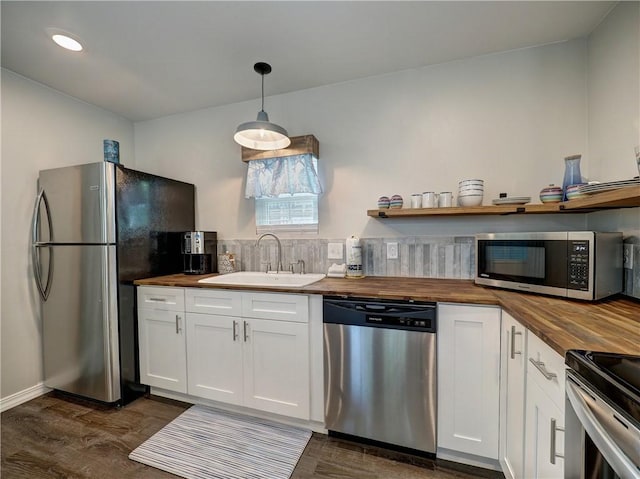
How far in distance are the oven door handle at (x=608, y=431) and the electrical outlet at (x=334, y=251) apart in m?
1.72

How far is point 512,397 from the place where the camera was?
1292 mm

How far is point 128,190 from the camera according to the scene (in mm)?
2088

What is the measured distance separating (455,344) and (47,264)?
2935 millimetres

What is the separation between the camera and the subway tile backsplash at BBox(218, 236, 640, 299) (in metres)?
2.04

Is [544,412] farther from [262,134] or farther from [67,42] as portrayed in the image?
[67,42]

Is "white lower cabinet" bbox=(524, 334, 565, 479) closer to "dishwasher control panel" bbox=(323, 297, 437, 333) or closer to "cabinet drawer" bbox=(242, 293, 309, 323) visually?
"dishwasher control panel" bbox=(323, 297, 437, 333)

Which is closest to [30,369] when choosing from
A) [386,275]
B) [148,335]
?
[148,335]

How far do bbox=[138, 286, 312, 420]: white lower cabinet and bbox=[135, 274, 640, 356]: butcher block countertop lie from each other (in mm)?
122

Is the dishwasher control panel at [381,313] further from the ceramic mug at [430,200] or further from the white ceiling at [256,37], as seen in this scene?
the white ceiling at [256,37]

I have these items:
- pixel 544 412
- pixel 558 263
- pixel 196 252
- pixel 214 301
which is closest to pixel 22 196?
pixel 196 252

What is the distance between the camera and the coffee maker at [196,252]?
246cm

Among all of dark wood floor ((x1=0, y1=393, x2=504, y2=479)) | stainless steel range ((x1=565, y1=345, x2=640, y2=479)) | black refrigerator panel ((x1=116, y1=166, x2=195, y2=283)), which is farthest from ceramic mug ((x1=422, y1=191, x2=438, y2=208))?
black refrigerator panel ((x1=116, y1=166, x2=195, y2=283))

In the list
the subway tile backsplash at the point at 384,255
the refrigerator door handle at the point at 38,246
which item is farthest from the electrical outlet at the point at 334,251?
the refrigerator door handle at the point at 38,246

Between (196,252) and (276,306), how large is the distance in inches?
43.3
